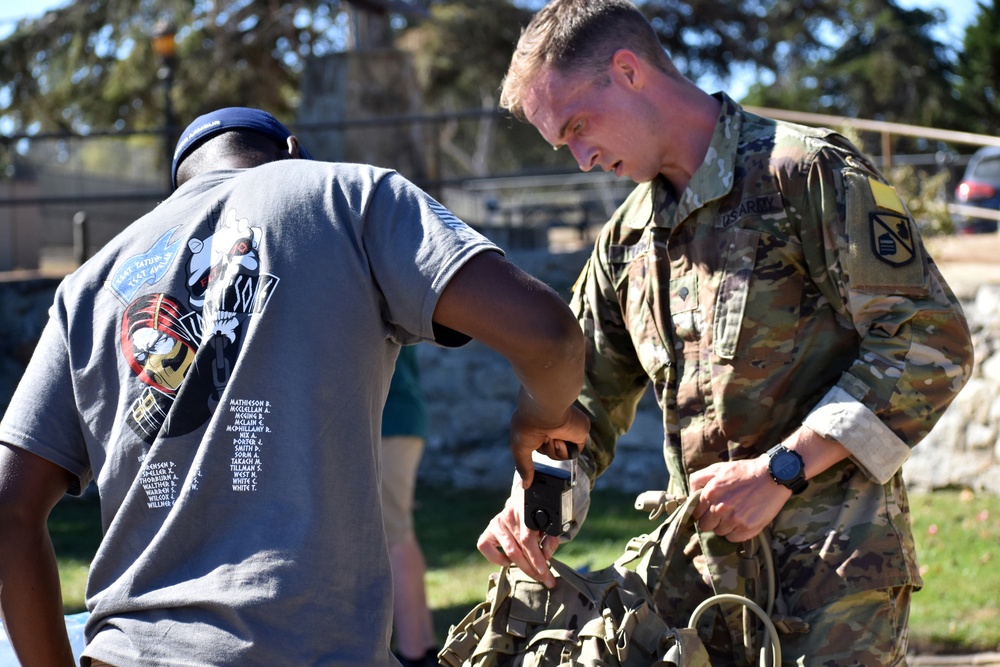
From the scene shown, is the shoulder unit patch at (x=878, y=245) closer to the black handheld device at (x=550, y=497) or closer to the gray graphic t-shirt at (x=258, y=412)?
the black handheld device at (x=550, y=497)

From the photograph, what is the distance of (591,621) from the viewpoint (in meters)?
2.21

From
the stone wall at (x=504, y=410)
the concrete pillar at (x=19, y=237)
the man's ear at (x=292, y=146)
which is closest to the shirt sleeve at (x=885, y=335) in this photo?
the man's ear at (x=292, y=146)

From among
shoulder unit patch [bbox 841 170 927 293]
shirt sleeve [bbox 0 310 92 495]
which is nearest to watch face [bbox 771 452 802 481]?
shoulder unit patch [bbox 841 170 927 293]

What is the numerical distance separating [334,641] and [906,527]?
1.30m

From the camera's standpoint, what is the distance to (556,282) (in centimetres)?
866

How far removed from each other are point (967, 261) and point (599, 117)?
6589 mm

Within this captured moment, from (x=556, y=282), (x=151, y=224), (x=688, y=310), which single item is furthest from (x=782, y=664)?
(x=556, y=282)

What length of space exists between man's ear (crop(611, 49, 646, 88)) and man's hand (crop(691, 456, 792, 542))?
0.89 m

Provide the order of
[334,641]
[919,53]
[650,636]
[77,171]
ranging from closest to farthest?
[334,641], [650,636], [77,171], [919,53]

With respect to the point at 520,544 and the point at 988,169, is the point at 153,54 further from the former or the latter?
the point at 520,544

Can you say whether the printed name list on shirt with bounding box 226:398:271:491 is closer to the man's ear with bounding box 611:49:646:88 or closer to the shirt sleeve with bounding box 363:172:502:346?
the shirt sleeve with bounding box 363:172:502:346

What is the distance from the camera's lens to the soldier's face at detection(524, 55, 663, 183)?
8.09ft

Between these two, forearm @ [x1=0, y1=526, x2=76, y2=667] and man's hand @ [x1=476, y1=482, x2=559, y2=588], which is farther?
man's hand @ [x1=476, y1=482, x2=559, y2=588]

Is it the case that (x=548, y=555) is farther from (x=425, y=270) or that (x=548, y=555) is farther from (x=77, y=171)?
(x=77, y=171)
